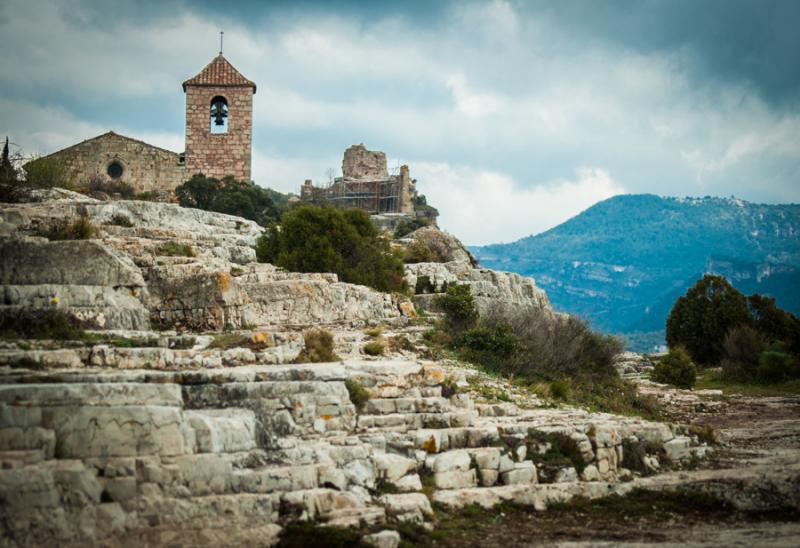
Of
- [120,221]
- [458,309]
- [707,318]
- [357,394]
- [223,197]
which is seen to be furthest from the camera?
[707,318]

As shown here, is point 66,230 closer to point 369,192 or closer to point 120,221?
point 120,221

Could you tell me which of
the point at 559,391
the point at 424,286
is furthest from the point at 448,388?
the point at 424,286

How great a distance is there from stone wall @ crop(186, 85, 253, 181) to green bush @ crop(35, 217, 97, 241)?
68.4 feet

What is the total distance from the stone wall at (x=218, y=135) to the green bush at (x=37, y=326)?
26.5m

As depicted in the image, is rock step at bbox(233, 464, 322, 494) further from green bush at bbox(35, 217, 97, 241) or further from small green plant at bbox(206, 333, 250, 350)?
green bush at bbox(35, 217, 97, 241)

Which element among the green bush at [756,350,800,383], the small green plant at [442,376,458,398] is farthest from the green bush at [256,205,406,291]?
the green bush at [756,350,800,383]

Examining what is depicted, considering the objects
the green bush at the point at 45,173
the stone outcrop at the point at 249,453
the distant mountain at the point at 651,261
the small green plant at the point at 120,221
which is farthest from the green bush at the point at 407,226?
the distant mountain at the point at 651,261

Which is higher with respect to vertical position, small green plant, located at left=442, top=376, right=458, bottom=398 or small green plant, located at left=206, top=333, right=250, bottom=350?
small green plant, located at left=206, top=333, right=250, bottom=350

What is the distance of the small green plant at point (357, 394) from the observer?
1270 centimetres

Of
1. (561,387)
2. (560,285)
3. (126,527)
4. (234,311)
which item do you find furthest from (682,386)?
(560,285)

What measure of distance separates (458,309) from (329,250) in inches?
173

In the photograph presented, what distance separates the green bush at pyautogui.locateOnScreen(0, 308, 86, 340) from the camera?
12.9 meters

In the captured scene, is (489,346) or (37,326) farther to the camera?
(489,346)

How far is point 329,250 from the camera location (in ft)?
83.8
